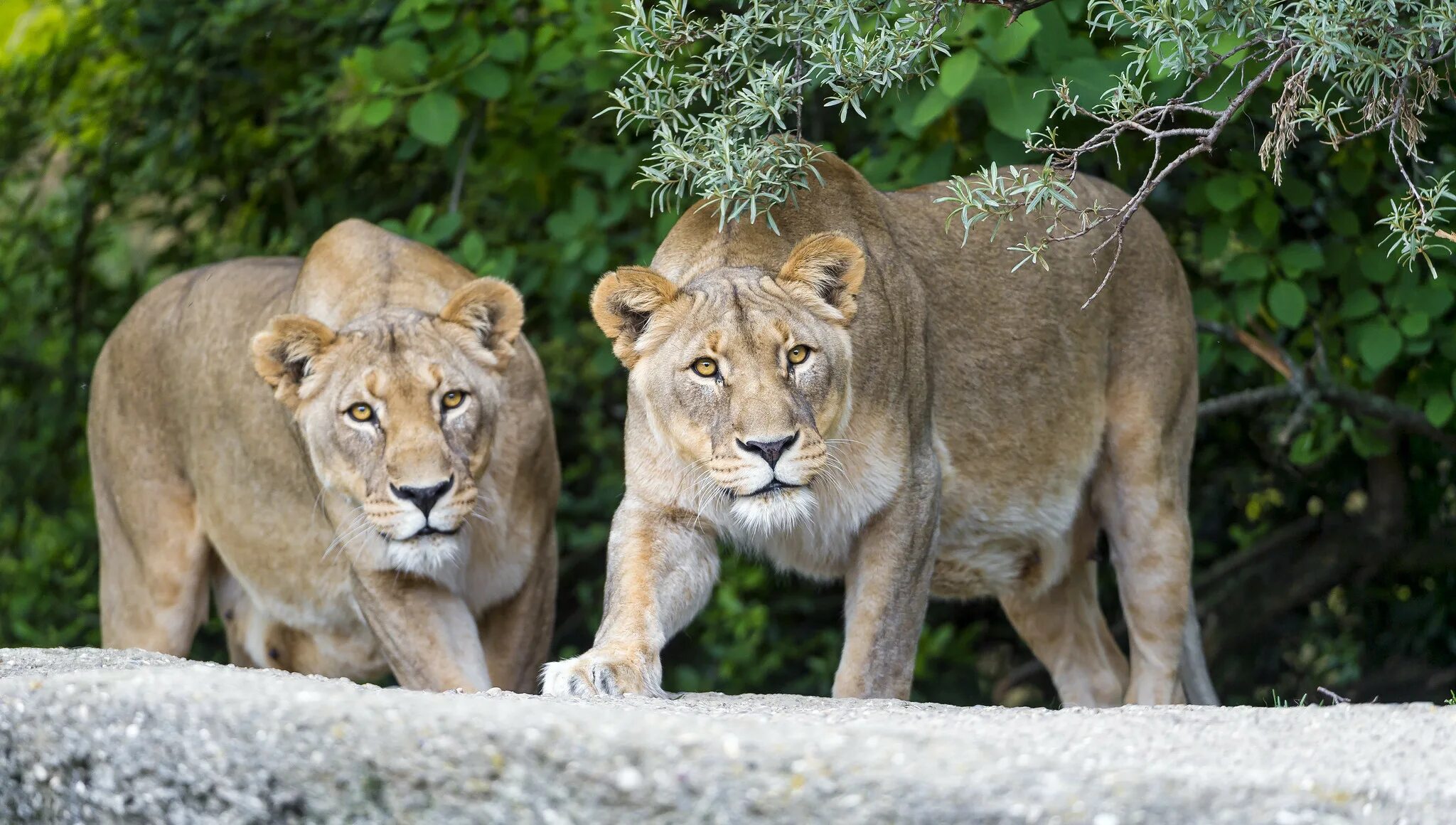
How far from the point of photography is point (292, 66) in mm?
7473

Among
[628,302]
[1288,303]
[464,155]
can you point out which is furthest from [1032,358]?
[464,155]

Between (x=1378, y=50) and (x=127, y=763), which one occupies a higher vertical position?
(x=1378, y=50)

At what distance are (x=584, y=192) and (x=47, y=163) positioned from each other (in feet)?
10.4

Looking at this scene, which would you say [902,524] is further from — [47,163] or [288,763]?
[47,163]

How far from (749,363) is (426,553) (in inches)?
48.2

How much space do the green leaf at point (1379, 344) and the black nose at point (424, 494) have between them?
9.38ft

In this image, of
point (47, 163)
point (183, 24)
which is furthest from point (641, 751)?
point (47, 163)

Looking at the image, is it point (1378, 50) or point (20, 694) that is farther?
point (1378, 50)

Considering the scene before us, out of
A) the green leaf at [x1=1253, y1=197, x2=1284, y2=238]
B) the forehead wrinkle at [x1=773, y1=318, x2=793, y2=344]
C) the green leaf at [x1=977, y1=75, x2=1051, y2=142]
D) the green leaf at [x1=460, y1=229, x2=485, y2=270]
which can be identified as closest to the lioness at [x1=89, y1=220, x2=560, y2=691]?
the green leaf at [x1=460, y1=229, x2=485, y2=270]

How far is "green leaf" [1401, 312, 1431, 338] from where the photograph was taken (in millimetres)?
5336

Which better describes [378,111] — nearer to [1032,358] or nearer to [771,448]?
[1032,358]

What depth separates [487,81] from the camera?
588 centimetres

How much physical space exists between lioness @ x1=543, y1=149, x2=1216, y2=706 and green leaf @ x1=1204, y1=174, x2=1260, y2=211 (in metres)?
0.20

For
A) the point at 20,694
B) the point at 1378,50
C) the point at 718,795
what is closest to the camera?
the point at 718,795
